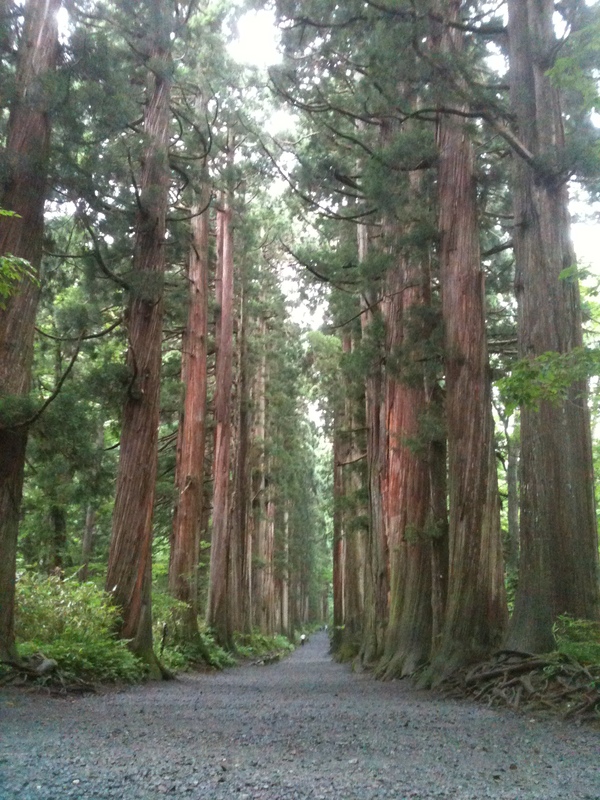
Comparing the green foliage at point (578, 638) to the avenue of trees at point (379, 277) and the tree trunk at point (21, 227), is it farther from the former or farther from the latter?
the tree trunk at point (21, 227)

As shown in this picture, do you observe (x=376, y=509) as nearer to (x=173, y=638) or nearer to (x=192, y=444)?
(x=192, y=444)

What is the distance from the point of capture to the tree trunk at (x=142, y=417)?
10.6 meters

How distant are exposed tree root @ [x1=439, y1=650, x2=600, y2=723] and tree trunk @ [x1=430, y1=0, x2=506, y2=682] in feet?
2.77

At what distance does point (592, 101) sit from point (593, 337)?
31.3ft

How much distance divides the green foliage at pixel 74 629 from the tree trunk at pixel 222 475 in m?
9.10

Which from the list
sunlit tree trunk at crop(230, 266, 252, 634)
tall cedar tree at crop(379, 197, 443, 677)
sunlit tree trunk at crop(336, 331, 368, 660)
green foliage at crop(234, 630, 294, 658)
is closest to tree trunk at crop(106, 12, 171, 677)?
tall cedar tree at crop(379, 197, 443, 677)

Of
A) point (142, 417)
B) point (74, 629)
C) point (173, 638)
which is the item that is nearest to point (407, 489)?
point (142, 417)

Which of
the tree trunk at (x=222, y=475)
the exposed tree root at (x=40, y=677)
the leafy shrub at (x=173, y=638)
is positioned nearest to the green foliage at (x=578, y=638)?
the exposed tree root at (x=40, y=677)

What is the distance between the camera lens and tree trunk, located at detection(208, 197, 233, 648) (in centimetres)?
1936

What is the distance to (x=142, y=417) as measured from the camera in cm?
1100

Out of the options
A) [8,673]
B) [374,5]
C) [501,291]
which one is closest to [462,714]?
[8,673]

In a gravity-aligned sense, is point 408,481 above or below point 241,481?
below

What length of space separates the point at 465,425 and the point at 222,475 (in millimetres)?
10990

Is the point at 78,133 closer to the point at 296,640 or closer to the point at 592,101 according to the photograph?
the point at 592,101
